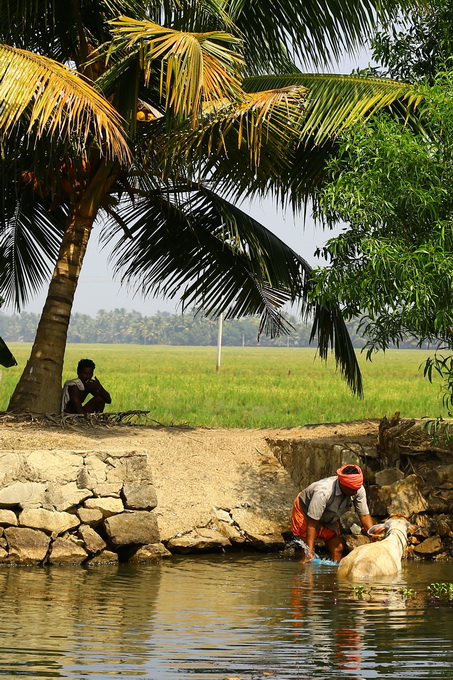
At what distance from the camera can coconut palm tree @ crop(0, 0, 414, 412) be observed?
32.7ft

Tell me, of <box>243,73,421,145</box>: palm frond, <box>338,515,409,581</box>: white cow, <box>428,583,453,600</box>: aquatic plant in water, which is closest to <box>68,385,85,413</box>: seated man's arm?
<box>243,73,421,145</box>: palm frond

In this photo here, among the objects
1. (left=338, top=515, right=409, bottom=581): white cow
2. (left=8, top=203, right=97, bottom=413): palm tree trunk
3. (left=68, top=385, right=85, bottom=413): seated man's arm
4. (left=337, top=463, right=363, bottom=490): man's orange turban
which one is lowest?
(left=338, top=515, right=409, bottom=581): white cow

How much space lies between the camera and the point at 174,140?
10.6 meters

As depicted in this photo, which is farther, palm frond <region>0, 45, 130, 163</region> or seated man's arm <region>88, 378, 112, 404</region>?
seated man's arm <region>88, 378, 112, 404</region>

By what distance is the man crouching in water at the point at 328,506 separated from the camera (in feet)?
29.5

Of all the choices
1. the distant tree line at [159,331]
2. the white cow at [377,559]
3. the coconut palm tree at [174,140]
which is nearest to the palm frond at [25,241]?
the coconut palm tree at [174,140]

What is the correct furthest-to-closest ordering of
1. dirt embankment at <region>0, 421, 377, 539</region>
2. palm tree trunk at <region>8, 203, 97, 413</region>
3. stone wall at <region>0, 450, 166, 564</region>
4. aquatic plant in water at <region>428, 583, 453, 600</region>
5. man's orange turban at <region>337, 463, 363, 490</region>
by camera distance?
palm tree trunk at <region>8, 203, 97, 413</region>, dirt embankment at <region>0, 421, 377, 539</region>, stone wall at <region>0, 450, 166, 564</region>, man's orange turban at <region>337, 463, 363, 490</region>, aquatic plant in water at <region>428, 583, 453, 600</region>

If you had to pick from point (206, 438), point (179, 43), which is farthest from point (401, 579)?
point (179, 43)

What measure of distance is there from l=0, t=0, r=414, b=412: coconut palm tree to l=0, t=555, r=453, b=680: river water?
393 cm

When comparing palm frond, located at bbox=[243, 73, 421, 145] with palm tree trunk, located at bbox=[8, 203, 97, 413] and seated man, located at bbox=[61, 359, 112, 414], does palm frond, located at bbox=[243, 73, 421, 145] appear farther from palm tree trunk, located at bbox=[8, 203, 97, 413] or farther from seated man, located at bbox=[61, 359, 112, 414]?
seated man, located at bbox=[61, 359, 112, 414]

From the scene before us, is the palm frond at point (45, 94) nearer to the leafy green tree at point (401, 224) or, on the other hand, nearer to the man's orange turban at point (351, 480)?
the leafy green tree at point (401, 224)

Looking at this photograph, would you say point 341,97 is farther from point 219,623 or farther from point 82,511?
point 219,623

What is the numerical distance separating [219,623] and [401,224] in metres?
3.96

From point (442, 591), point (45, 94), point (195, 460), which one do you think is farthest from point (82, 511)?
point (45, 94)
